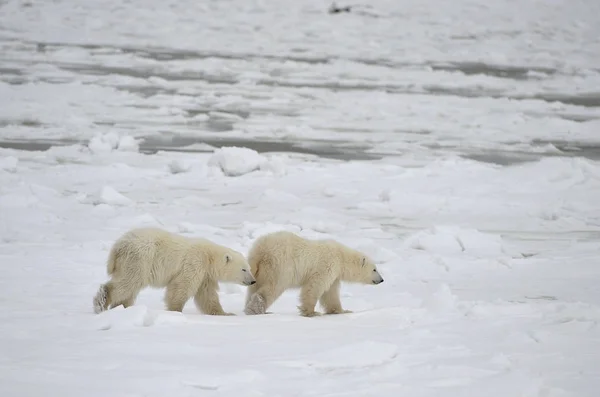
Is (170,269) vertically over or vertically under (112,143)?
over

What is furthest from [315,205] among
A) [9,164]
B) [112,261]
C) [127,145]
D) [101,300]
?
[101,300]

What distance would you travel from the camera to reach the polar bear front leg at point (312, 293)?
18.5ft

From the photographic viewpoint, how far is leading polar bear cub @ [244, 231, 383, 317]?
5.62 m

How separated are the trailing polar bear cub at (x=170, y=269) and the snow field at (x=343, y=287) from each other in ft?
1.18

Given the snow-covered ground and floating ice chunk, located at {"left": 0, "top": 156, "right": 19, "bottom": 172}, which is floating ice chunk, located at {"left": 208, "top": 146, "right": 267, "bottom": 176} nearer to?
the snow-covered ground

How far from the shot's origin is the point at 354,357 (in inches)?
166

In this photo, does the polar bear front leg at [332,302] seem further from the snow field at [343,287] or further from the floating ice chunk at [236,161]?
the floating ice chunk at [236,161]

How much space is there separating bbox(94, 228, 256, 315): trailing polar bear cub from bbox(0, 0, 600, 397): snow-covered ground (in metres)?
0.30

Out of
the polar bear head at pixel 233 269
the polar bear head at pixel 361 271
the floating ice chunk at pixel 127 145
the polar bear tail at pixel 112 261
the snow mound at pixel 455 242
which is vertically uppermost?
the polar bear tail at pixel 112 261

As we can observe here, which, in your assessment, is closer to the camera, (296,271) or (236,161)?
(296,271)

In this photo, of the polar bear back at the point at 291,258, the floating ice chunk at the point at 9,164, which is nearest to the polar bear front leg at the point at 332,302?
the polar bear back at the point at 291,258

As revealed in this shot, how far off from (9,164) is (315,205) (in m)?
3.39

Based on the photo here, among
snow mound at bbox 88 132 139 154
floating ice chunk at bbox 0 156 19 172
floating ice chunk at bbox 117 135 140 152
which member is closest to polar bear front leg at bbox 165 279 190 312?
floating ice chunk at bbox 0 156 19 172

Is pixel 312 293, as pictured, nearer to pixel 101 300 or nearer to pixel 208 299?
pixel 208 299
